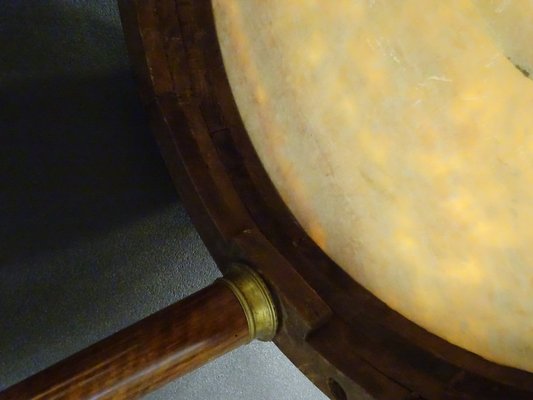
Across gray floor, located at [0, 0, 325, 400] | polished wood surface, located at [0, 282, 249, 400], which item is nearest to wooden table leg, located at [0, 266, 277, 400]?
polished wood surface, located at [0, 282, 249, 400]

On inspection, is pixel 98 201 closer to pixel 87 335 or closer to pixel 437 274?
pixel 87 335

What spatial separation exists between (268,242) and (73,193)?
30 centimetres

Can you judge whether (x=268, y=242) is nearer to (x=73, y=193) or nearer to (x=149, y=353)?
(x=149, y=353)

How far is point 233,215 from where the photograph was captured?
0.78 meters

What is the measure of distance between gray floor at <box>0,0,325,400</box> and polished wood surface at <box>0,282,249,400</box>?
24cm

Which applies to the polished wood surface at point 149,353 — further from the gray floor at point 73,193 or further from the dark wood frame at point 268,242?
the gray floor at point 73,193

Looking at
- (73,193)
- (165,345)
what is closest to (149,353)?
(165,345)

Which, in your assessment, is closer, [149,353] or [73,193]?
[149,353]

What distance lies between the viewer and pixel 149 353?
665 millimetres

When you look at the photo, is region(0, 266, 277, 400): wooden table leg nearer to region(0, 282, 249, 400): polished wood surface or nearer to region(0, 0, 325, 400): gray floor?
region(0, 282, 249, 400): polished wood surface

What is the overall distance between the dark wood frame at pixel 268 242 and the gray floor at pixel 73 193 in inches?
4.6

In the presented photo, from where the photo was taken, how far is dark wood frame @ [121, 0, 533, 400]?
2.16 ft

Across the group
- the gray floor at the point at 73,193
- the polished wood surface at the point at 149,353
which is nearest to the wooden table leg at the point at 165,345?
the polished wood surface at the point at 149,353

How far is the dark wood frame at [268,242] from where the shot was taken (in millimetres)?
660
